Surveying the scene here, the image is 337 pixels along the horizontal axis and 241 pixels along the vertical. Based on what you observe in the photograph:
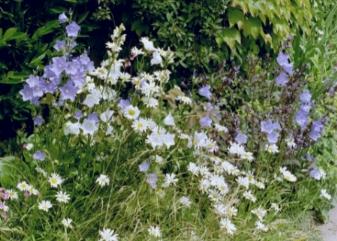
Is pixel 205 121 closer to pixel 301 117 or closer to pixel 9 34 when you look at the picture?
pixel 301 117

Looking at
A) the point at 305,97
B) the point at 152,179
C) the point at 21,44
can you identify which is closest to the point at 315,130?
the point at 305,97

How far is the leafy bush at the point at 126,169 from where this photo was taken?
3016mm

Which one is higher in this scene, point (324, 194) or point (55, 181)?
point (55, 181)

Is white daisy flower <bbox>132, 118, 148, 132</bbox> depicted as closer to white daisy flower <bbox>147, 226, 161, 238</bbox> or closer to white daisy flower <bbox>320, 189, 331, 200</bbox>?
white daisy flower <bbox>147, 226, 161, 238</bbox>

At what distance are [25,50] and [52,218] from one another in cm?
96

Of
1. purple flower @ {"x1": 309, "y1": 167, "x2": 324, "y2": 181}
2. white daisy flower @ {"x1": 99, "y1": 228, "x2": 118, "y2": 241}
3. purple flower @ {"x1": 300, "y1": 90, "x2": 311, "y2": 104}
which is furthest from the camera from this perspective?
purple flower @ {"x1": 300, "y1": 90, "x2": 311, "y2": 104}

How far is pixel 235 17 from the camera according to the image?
4344 mm

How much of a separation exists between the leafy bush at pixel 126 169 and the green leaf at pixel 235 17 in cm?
81

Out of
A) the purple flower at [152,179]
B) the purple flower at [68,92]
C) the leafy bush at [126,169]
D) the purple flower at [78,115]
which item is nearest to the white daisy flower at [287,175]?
the leafy bush at [126,169]

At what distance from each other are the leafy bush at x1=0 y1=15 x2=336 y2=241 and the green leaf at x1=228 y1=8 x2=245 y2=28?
807mm

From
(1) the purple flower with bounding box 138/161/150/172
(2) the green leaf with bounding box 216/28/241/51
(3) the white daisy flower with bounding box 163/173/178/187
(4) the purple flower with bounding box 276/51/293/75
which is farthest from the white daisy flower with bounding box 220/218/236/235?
(2) the green leaf with bounding box 216/28/241/51

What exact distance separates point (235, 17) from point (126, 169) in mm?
1556

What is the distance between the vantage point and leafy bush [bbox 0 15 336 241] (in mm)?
Result: 3016

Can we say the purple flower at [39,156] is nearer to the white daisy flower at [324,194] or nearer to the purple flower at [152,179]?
the purple flower at [152,179]
